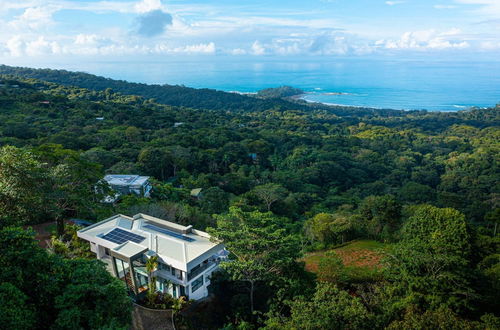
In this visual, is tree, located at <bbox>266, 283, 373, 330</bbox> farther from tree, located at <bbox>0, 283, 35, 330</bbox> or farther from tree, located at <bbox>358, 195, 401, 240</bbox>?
tree, located at <bbox>358, 195, 401, 240</bbox>

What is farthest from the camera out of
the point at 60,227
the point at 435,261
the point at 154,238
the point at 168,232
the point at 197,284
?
the point at 60,227

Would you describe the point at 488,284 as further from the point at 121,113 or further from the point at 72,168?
the point at 121,113

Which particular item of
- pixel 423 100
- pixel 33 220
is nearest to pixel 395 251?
pixel 33 220

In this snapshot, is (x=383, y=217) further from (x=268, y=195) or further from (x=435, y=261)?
(x=268, y=195)

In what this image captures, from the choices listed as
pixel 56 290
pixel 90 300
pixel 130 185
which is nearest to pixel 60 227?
pixel 56 290

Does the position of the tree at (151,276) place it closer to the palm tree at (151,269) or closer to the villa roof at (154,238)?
the palm tree at (151,269)

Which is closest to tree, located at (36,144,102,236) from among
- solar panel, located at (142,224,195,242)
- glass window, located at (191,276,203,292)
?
solar panel, located at (142,224,195,242)
